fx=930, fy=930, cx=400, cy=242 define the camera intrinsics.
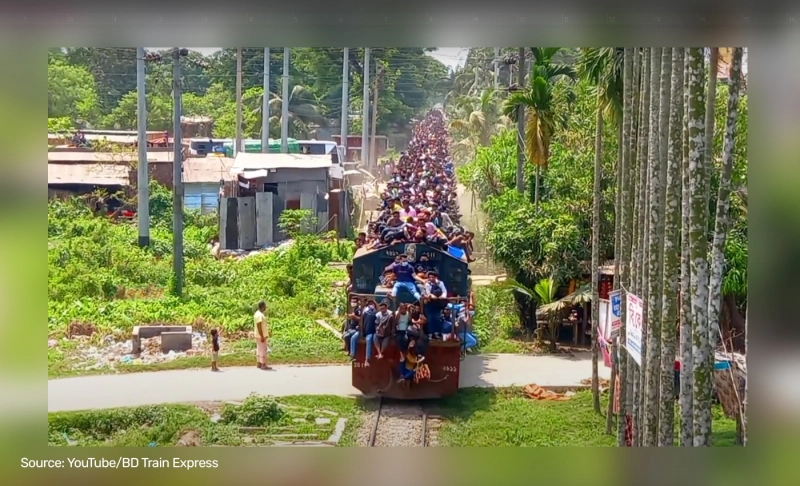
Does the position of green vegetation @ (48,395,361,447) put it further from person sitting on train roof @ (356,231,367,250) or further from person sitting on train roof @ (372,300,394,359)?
person sitting on train roof @ (356,231,367,250)

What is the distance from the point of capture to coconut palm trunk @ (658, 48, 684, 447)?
13.1ft

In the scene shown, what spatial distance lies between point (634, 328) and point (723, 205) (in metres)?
0.95

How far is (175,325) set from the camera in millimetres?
4410

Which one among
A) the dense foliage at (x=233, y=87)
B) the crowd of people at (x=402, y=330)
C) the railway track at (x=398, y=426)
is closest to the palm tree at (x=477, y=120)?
the dense foliage at (x=233, y=87)

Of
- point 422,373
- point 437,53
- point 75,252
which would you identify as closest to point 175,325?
point 75,252

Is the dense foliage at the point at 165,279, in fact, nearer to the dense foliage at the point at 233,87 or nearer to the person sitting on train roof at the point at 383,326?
the person sitting on train roof at the point at 383,326

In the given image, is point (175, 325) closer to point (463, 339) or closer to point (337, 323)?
point (337, 323)

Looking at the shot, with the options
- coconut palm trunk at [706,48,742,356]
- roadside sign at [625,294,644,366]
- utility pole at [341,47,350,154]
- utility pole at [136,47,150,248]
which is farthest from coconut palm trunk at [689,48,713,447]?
utility pole at [136,47,150,248]

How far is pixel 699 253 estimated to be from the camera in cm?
380

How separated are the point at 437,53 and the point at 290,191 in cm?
109

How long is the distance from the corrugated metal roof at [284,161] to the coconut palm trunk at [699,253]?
180 cm

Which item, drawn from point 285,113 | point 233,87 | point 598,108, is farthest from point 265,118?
point 598,108

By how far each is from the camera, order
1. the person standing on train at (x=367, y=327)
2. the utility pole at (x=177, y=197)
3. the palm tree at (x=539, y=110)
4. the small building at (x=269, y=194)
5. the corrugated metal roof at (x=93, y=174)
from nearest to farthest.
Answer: the corrugated metal roof at (x=93, y=174)
the utility pole at (x=177, y=197)
the small building at (x=269, y=194)
the person standing on train at (x=367, y=327)
the palm tree at (x=539, y=110)

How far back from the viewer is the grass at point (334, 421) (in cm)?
405
